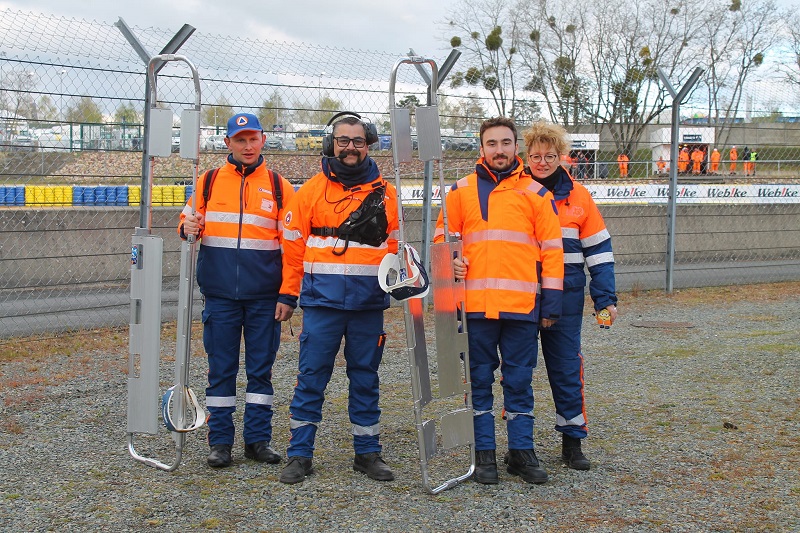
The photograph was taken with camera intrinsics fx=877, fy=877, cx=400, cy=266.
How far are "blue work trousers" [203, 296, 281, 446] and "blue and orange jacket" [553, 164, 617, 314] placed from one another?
1861 millimetres

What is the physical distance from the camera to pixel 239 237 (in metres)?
5.30

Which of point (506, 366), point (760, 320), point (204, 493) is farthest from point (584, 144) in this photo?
point (204, 493)

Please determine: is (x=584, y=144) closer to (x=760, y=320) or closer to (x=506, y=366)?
(x=760, y=320)

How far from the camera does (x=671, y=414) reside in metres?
6.46

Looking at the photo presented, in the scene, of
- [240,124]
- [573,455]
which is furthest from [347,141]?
[573,455]

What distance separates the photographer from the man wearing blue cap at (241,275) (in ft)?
17.4

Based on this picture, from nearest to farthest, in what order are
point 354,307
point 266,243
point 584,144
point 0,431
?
point 354,307 < point 266,243 < point 0,431 < point 584,144

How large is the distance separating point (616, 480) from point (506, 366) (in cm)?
89

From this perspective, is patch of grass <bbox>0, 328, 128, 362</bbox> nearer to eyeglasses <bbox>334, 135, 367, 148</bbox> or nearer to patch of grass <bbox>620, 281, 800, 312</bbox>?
eyeglasses <bbox>334, 135, 367, 148</bbox>

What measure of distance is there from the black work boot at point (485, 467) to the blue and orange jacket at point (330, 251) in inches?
41.2

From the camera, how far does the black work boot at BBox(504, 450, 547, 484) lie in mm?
4961

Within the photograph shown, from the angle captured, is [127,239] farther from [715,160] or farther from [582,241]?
[715,160]

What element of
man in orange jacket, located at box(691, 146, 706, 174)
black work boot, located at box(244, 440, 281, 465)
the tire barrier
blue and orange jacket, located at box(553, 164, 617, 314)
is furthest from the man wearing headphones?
man in orange jacket, located at box(691, 146, 706, 174)

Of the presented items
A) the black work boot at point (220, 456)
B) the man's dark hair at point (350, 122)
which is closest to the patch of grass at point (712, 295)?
the man's dark hair at point (350, 122)
